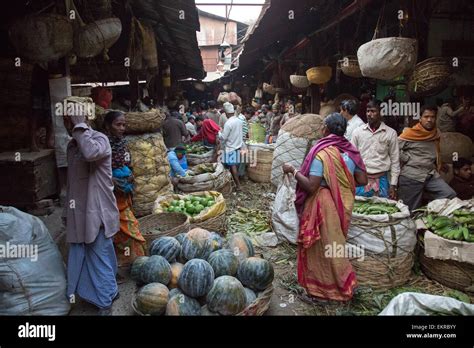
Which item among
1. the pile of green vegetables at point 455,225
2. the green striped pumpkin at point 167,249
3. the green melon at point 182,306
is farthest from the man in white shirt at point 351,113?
the green melon at point 182,306

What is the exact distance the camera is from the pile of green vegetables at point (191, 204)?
16.6ft

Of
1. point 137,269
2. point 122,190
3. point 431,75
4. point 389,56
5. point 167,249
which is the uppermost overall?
point 389,56

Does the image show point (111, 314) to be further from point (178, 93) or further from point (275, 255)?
point (178, 93)

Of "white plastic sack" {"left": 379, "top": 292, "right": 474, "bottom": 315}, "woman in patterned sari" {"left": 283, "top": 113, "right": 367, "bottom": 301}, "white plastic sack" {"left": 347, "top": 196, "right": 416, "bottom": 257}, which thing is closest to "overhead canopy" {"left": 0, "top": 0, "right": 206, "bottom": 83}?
"woman in patterned sari" {"left": 283, "top": 113, "right": 367, "bottom": 301}

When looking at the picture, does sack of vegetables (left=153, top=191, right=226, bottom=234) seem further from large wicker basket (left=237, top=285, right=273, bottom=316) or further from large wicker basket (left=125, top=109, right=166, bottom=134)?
large wicker basket (left=237, top=285, right=273, bottom=316)

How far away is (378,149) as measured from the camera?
472 centimetres

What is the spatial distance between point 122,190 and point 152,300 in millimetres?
1268

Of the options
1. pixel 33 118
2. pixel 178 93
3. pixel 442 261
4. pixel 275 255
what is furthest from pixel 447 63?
pixel 178 93

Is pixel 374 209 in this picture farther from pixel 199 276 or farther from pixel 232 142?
pixel 232 142

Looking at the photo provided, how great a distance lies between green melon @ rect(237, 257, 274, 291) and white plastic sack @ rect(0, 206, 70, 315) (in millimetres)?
1547

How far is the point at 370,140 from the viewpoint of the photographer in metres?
4.75

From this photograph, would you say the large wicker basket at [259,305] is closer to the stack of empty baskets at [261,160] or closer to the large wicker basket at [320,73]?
the large wicker basket at [320,73]

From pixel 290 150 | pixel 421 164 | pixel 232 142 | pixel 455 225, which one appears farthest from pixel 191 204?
pixel 232 142

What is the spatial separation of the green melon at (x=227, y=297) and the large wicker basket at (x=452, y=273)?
6.98 ft
